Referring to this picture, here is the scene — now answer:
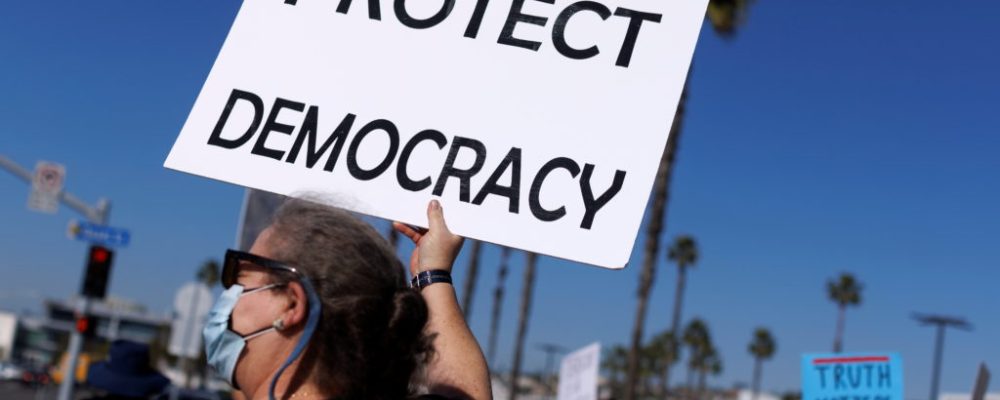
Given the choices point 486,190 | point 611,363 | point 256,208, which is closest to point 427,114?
point 486,190

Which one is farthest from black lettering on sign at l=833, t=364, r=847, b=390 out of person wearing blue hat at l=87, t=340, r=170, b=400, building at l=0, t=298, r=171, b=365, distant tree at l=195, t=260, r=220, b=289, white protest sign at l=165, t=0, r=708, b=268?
building at l=0, t=298, r=171, b=365

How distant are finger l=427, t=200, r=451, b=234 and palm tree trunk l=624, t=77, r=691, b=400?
68.3 feet

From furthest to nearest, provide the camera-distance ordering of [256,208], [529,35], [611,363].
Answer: [611,363] → [256,208] → [529,35]

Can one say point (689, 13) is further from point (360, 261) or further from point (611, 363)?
point (611, 363)

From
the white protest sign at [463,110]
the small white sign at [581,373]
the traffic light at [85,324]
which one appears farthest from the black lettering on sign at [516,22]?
the traffic light at [85,324]

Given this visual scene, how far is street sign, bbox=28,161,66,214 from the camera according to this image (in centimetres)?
2158

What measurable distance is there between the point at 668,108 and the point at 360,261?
83 centimetres

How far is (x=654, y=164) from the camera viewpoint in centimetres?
274

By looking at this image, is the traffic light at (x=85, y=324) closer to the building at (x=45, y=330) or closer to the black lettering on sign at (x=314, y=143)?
the black lettering on sign at (x=314, y=143)

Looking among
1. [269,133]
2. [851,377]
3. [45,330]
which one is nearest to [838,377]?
[851,377]

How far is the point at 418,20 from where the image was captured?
2949mm

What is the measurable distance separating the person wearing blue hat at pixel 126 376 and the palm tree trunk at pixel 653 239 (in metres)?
17.5

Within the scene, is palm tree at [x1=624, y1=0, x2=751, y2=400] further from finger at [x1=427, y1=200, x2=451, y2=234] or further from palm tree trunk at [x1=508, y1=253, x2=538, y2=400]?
finger at [x1=427, y1=200, x2=451, y2=234]

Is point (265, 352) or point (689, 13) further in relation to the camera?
point (689, 13)
